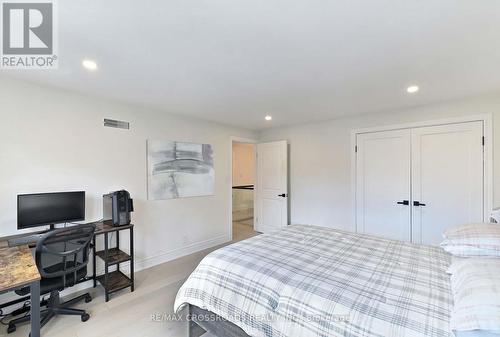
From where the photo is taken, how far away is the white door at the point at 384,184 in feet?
11.1

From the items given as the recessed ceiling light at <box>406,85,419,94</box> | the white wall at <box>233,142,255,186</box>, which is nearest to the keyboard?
the recessed ceiling light at <box>406,85,419,94</box>

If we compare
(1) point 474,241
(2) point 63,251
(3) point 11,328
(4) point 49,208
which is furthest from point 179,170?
(1) point 474,241

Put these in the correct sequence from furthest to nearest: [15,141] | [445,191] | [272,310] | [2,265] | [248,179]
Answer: [248,179] < [445,191] < [15,141] < [2,265] < [272,310]

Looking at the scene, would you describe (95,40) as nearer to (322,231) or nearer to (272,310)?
(272,310)

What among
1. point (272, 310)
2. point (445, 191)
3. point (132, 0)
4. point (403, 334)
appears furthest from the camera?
point (445, 191)

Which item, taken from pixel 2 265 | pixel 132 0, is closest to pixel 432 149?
pixel 132 0

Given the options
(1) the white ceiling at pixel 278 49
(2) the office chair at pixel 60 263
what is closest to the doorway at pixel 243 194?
(1) the white ceiling at pixel 278 49

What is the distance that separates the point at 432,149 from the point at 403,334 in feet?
9.91

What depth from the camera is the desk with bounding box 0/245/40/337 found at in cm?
138

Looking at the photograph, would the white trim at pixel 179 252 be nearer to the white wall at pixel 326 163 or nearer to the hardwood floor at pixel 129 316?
the hardwood floor at pixel 129 316

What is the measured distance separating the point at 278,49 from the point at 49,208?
8.85 feet

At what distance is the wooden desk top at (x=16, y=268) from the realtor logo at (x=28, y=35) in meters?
1.61

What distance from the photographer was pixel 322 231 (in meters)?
2.54

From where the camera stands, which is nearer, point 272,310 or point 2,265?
point 272,310
